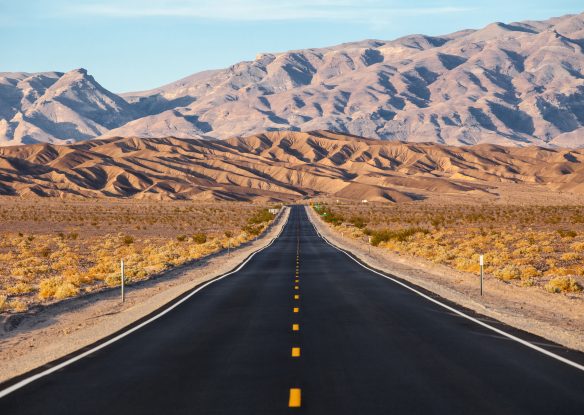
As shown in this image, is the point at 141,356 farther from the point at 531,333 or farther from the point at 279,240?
the point at 279,240

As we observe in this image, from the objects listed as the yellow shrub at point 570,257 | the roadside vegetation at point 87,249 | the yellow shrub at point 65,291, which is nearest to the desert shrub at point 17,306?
the roadside vegetation at point 87,249

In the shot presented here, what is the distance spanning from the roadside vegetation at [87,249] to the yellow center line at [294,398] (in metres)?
13.0

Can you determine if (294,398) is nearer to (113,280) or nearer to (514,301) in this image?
(514,301)

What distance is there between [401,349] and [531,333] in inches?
149

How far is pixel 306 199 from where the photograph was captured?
197 meters

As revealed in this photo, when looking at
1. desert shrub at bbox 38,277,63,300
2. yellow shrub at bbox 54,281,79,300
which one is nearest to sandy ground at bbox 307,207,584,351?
yellow shrub at bbox 54,281,79,300

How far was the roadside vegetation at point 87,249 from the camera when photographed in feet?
89.3

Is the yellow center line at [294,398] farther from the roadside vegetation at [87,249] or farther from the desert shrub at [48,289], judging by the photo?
the desert shrub at [48,289]

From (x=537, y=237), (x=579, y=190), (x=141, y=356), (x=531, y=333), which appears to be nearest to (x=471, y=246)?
(x=537, y=237)

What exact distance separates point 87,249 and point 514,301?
114 feet

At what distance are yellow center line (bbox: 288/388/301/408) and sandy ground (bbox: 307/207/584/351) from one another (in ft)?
20.8

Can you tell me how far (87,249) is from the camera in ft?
170

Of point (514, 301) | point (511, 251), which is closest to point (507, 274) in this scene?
point (514, 301)

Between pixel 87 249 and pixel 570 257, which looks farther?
pixel 87 249
